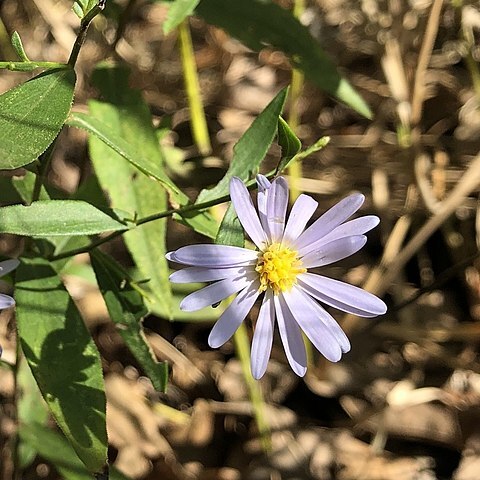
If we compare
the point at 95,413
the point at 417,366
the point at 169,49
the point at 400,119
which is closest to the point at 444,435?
the point at 417,366

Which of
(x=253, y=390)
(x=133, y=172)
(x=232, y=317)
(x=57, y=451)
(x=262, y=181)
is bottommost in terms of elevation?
(x=57, y=451)

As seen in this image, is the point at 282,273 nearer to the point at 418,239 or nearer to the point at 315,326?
the point at 315,326

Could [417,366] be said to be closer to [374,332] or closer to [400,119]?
[374,332]

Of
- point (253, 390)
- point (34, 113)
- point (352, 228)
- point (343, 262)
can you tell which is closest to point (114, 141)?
point (34, 113)

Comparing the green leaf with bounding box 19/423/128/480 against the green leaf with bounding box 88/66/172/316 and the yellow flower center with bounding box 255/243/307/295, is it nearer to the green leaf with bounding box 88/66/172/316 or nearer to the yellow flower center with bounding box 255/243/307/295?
the green leaf with bounding box 88/66/172/316

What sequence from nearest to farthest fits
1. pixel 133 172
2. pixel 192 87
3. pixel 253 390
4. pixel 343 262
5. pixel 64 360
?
pixel 64 360
pixel 133 172
pixel 253 390
pixel 192 87
pixel 343 262
